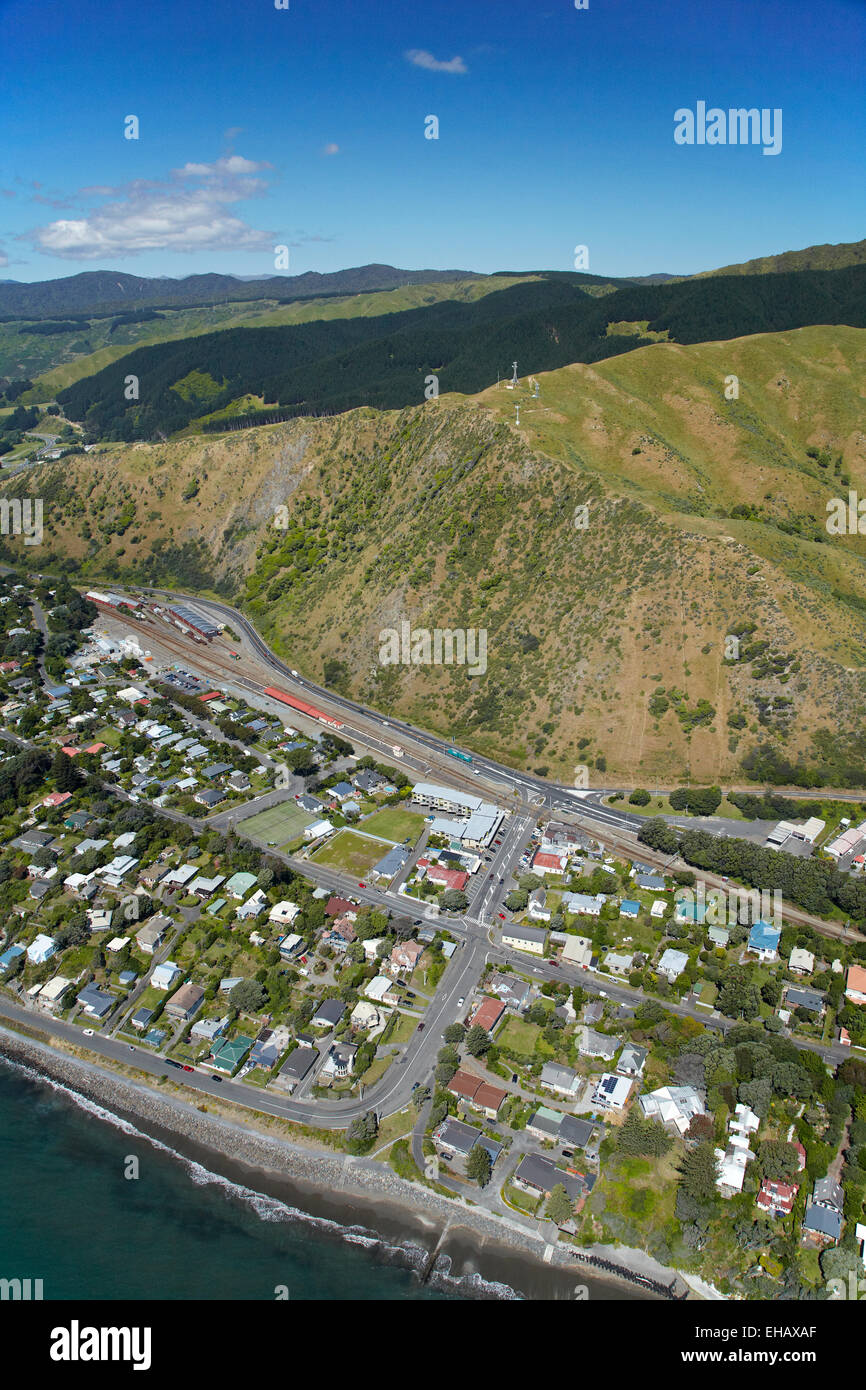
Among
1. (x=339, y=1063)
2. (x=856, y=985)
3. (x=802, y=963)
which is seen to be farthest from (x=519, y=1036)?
(x=856, y=985)

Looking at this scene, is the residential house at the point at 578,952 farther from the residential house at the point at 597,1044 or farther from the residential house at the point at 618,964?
the residential house at the point at 597,1044

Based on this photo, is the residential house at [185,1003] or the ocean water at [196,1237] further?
the residential house at [185,1003]

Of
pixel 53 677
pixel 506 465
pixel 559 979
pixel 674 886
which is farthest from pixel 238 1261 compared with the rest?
pixel 506 465

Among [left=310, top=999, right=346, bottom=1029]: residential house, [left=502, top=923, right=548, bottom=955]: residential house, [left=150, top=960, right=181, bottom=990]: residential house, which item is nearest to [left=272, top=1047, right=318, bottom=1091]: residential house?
[left=310, top=999, right=346, bottom=1029]: residential house

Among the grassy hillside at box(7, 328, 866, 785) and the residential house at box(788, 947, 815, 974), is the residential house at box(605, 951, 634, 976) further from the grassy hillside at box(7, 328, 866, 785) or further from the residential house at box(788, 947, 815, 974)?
the grassy hillside at box(7, 328, 866, 785)

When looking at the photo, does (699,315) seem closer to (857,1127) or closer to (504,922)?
(504,922)

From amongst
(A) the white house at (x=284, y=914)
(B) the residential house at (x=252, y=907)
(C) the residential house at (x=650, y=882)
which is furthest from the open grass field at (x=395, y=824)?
(C) the residential house at (x=650, y=882)
